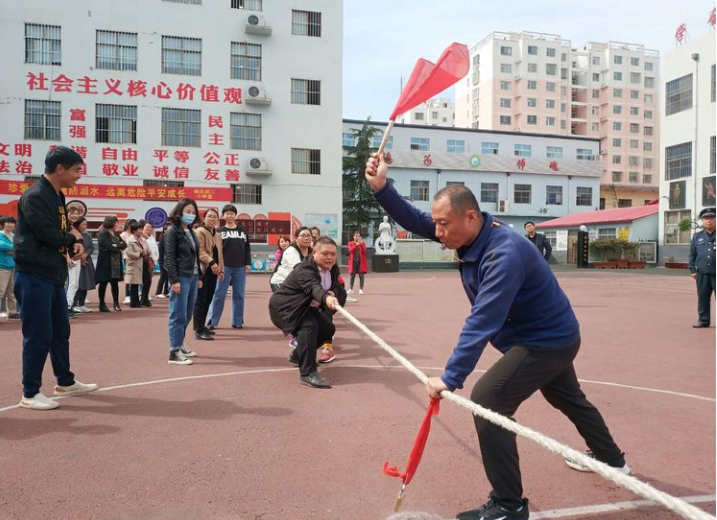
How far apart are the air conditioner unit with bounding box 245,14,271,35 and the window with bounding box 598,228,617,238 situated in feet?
92.6

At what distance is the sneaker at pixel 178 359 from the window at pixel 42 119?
84.7 ft

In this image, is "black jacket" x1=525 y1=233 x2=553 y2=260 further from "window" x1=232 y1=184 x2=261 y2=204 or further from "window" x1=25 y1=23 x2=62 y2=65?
"window" x1=25 y1=23 x2=62 y2=65

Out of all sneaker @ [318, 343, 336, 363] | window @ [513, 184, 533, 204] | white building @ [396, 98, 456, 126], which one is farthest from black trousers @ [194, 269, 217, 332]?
white building @ [396, 98, 456, 126]

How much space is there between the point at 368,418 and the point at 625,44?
8864cm

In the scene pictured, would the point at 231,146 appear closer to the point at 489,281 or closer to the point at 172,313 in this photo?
the point at 172,313

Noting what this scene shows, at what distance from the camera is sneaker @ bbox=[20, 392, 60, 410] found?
4.87 metres

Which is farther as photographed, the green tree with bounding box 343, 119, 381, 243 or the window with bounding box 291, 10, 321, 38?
the green tree with bounding box 343, 119, 381, 243

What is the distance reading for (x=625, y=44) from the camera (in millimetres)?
78812

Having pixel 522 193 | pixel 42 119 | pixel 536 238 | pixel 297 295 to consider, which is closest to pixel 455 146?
pixel 522 193

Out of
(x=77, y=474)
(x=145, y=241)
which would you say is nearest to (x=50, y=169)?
(x=77, y=474)

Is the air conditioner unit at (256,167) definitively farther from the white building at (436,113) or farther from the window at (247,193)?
the white building at (436,113)

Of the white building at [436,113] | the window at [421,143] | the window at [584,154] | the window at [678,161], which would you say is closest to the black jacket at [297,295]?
the window at [678,161]

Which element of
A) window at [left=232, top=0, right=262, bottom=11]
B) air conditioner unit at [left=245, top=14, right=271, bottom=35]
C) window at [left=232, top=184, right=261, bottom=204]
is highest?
window at [left=232, top=0, right=262, bottom=11]

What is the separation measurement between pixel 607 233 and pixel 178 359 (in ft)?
136
